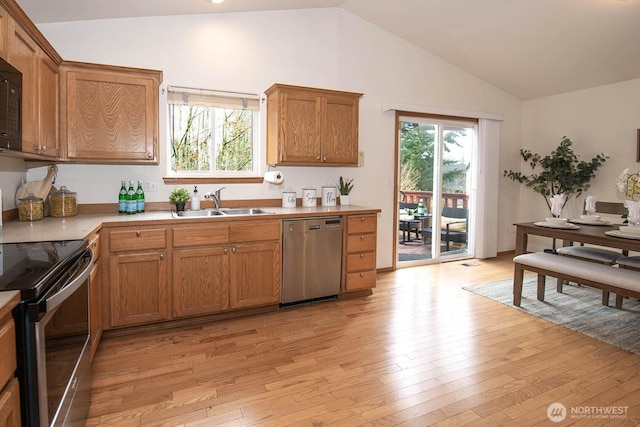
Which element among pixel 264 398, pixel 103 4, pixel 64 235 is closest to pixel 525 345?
pixel 264 398

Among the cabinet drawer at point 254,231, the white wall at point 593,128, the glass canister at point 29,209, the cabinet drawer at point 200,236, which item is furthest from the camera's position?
the white wall at point 593,128

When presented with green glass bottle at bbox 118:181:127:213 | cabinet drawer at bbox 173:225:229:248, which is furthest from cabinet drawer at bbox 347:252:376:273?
green glass bottle at bbox 118:181:127:213

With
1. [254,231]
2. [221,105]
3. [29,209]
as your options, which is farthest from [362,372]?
[221,105]

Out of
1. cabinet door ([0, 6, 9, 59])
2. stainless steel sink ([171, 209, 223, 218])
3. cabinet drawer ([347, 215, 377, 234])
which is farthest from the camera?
cabinet drawer ([347, 215, 377, 234])

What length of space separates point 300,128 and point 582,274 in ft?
8.81

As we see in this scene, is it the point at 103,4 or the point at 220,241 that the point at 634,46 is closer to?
the point at 220,241

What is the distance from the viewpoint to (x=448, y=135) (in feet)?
17.1

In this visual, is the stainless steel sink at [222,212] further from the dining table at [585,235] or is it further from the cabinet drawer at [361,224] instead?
the dining table at [585,235]

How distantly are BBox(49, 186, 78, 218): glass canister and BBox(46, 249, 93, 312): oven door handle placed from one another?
4.79 feet

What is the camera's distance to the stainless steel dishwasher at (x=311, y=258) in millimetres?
3346

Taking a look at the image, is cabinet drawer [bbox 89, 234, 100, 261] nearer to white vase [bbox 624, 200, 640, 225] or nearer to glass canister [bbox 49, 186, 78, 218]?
glass canister [bbox 49, 186, 78, 218]

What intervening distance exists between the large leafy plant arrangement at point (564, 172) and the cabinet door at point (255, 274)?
398 cm

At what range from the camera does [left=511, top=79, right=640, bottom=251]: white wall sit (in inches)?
180

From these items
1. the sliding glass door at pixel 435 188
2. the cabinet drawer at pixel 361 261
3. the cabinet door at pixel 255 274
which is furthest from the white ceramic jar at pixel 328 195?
the sliding glass door at pixel 435 188
